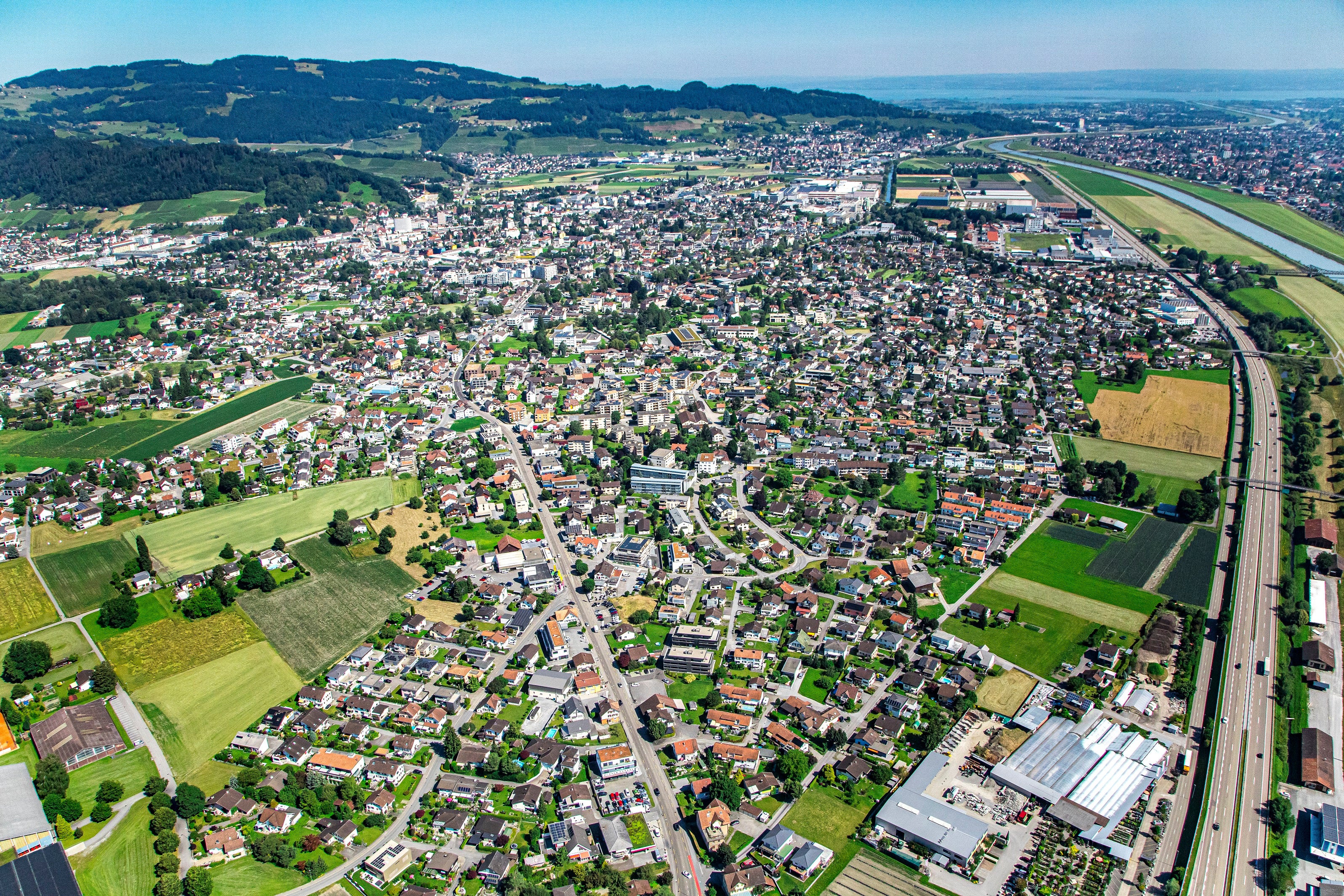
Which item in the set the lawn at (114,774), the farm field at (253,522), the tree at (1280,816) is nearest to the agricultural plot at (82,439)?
the farm field at (253,522)

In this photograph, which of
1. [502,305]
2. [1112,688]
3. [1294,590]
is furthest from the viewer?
[502,305]

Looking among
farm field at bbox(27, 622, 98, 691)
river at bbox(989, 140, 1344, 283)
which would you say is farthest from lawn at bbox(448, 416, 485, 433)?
river at bbox(989, 140, 1344, 283)

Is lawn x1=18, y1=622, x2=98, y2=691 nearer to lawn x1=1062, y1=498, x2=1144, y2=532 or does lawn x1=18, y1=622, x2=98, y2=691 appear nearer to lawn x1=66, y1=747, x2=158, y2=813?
lawn x1=66, y1=747, x2=158, y2=813

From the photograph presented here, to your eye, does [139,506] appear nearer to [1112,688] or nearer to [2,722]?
[2,722]

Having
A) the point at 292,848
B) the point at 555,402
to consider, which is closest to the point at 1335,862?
the point at 292,848

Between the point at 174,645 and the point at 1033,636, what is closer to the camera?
the point at 1033,636

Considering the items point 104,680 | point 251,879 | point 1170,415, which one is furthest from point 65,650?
point 1170,415

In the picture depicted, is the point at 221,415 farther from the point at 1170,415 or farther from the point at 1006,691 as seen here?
the point at 1170,415
